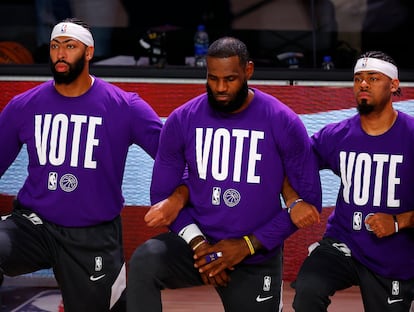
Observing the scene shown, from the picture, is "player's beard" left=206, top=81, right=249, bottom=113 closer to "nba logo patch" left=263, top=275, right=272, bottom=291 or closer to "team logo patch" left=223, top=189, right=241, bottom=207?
"team logo patch" left=223, top=189, right=241, bottom=207

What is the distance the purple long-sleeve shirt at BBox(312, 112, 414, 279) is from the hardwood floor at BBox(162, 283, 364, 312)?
1271mm

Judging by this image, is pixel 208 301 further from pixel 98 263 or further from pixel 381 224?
pixel 381 224

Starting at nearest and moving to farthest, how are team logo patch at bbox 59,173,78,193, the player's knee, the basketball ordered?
the player's knee < team logo patch at bbox 59,173,78,193 < the basketball

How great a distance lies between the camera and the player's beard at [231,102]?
491cm

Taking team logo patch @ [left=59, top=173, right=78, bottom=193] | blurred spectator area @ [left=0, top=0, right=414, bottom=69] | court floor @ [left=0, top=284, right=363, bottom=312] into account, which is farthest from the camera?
blurred spectator area @ [left=0, top=0, right=414, bottom=69]

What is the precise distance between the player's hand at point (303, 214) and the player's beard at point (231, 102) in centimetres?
50

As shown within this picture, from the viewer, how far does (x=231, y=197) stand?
496 cm

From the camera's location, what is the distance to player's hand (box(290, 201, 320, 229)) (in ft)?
16.0

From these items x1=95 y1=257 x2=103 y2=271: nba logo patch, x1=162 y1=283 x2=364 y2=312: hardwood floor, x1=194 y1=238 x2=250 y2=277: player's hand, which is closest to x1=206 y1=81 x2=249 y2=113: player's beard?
x1=194 y1=238 x2=250 y2=277: player's hand

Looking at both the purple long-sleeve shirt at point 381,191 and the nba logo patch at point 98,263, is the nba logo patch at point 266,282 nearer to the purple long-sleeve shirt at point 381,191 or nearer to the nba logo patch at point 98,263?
the purple long-sleeve shirt at point 381,191

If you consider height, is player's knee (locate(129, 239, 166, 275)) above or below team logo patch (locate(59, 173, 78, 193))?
below

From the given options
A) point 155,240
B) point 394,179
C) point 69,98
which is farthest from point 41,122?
point 394,179

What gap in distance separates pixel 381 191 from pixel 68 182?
1416 millimetres

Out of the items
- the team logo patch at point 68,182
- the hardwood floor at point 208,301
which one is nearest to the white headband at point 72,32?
the team logo patch at point 68,182
